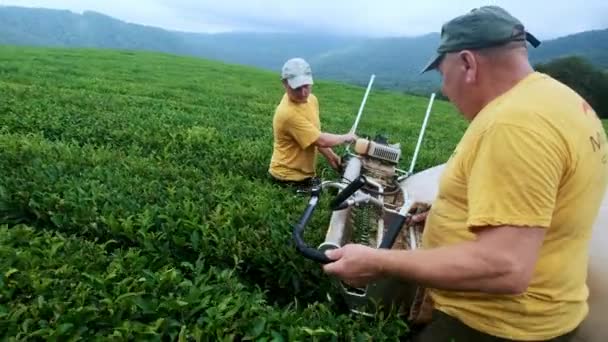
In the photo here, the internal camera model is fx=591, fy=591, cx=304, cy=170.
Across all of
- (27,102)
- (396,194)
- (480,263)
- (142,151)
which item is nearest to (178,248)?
(396,194)

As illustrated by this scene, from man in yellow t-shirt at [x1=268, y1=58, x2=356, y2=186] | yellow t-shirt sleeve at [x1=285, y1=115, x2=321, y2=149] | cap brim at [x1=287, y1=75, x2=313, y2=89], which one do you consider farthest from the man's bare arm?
cap brim at [x1=287, y1=75, x2=313, y2=89]

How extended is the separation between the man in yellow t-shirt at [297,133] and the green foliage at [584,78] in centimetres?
3664

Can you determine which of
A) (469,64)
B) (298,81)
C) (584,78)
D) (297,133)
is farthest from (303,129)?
(584,78)

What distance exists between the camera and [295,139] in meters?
6.23

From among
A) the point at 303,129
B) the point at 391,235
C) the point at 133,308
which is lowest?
the point at 133,308

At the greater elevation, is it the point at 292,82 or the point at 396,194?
the point at 292,82

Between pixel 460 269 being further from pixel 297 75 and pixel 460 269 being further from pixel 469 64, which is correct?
pixel 297 75

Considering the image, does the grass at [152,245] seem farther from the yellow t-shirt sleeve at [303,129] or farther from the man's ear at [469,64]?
the man's ear at [469,64]

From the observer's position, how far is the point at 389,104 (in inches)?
965

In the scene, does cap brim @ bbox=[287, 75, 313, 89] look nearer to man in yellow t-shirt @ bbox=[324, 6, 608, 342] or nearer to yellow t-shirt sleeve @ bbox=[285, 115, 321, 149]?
yellow t-shirt sleeve @ bbox=[285, 115, 321, 149]

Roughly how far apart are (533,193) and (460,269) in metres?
0.37

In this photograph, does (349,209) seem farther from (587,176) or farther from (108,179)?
(108,179)

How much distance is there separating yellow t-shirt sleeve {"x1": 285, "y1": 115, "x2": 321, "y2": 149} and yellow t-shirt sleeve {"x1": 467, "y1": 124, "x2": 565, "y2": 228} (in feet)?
13.6

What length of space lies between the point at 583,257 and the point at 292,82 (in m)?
4.05
